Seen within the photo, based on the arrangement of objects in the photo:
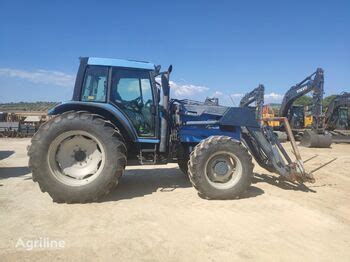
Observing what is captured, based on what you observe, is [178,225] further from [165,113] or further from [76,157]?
[165,113]

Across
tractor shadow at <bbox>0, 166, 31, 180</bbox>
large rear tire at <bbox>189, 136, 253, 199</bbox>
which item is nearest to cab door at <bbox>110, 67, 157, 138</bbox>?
large rear tire at <bbox>189, 136, 253, 199</bbox>

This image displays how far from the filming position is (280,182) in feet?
27.2

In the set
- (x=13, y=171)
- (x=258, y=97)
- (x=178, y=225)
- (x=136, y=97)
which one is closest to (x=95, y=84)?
(x=136, y=97)

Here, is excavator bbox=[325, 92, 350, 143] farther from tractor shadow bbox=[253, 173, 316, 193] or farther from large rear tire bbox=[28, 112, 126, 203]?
large rear tire bbox=[28, 112, 126, 203]

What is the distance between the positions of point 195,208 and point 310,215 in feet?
6.23

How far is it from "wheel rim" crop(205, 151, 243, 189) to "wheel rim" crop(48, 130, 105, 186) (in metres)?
2.09

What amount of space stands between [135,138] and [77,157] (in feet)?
3.85

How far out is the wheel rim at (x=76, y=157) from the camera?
626 centimetres

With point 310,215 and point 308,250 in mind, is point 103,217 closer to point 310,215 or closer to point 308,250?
point 308,250

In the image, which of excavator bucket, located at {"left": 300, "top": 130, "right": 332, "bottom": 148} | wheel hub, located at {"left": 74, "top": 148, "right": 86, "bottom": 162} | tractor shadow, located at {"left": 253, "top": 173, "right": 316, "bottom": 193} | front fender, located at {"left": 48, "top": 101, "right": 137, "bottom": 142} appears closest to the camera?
wheel hub, located at {"left": 74, "top": 148, "right": 86, "bottom": 162}

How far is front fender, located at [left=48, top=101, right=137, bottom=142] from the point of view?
6556 mm

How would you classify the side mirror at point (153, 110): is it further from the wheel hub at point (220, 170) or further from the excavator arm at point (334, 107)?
the excavator arm at point (334, 107)

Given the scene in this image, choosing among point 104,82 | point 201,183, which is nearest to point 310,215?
point 201,183

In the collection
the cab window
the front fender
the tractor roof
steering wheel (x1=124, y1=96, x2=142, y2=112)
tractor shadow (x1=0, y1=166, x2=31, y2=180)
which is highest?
the tractor roof
